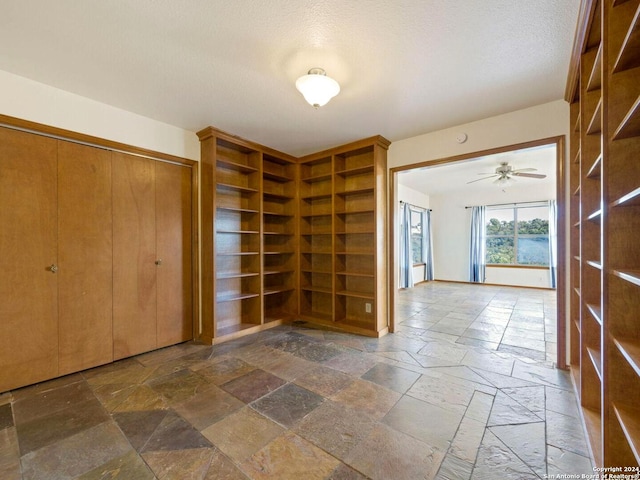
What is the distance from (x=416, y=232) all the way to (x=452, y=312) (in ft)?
12.4

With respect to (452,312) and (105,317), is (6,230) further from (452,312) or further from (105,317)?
(452,312)

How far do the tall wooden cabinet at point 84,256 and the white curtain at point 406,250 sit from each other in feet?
17.6

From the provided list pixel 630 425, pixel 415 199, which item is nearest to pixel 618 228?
pixel 630 425

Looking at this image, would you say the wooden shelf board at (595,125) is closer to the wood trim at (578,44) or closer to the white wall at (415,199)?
the wood trim at (578,44)

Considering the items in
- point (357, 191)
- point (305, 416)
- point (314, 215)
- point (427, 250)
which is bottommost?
point (305, 416)

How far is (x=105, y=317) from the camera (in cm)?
266

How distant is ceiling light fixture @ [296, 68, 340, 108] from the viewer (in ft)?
6.57

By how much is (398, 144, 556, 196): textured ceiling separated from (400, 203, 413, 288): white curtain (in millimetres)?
785

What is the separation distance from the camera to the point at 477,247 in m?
7.73

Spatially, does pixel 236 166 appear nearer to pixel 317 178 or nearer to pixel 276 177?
pixel 276 177

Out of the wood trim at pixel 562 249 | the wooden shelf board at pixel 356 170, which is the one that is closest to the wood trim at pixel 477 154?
the wood trim at pixel 562 249

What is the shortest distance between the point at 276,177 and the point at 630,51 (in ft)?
12.0

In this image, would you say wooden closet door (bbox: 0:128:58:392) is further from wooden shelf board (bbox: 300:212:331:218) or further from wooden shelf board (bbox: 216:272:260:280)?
wooden shelf board (bbox: 300:212:331:218)

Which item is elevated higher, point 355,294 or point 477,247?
point 477,247
